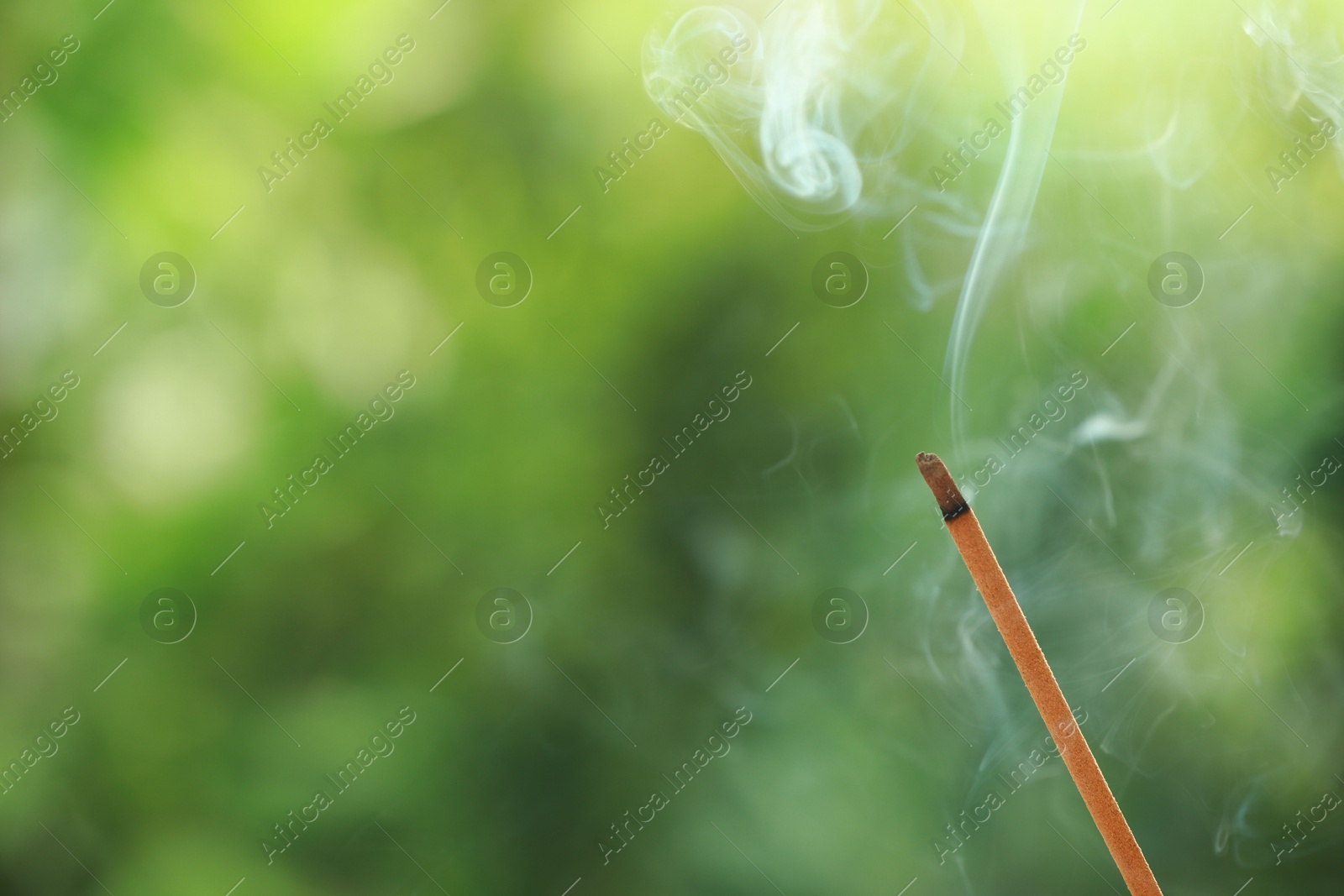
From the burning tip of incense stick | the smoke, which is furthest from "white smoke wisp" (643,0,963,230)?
the burning tip of incense stick

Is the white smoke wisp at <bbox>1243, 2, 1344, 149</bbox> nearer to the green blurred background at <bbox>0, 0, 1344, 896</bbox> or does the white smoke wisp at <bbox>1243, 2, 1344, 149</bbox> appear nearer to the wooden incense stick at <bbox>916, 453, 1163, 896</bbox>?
the green blurred background at <bbox>0, 0, 1344, 896</bbox>

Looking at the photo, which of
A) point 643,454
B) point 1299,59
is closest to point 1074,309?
point 1299,59

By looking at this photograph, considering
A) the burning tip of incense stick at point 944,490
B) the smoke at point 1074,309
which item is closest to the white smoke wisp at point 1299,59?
the smoke at point 1074,309

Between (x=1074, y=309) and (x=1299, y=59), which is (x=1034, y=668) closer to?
(x=1074, y=309)

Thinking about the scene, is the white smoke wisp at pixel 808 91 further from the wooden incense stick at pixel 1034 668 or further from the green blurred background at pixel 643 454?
the wooden incense stick at pixel 1034 668

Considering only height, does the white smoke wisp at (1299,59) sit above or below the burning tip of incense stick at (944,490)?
below
